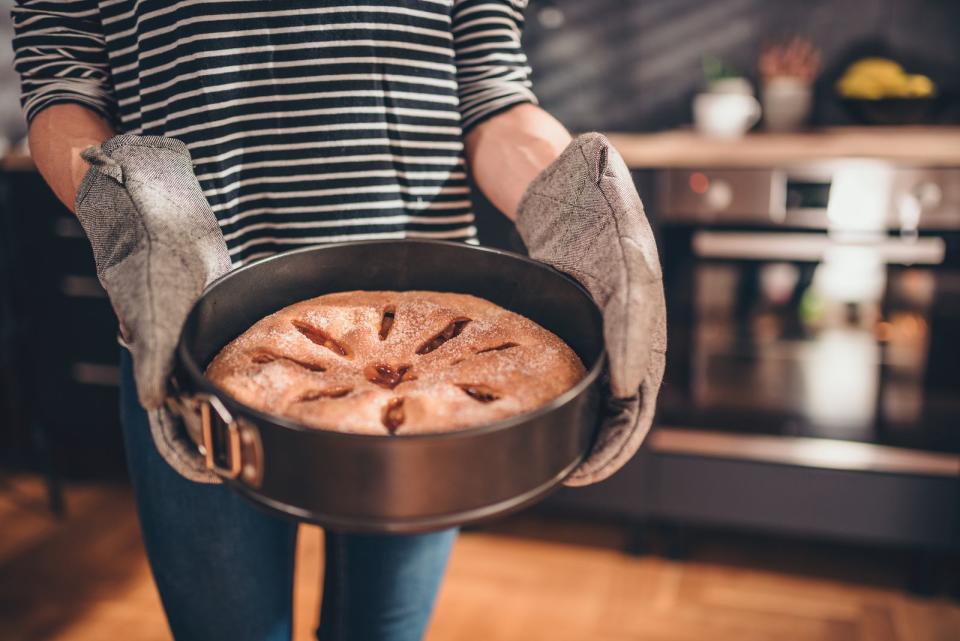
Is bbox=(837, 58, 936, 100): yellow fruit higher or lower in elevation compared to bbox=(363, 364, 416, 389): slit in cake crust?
higher

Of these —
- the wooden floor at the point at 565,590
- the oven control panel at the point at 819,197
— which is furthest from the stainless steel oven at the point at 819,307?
the wooden floor at the point at 565,590

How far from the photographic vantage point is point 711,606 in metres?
1.62

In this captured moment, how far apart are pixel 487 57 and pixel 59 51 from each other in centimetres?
42

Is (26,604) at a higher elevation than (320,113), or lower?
lower

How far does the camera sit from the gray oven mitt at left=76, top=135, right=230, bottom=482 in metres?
0.54

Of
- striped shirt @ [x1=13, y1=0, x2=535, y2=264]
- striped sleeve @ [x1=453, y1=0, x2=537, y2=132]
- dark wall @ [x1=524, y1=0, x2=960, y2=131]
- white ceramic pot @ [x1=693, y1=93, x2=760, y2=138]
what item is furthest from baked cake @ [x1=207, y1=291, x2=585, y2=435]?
dark wall @ [x1=524, y1=0, x2=960, y2=131]

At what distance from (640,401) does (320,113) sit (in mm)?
409

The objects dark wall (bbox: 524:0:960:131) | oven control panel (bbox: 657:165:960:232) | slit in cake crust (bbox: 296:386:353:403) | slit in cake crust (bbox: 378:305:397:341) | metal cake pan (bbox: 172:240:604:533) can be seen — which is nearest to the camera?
metal cake pan (bbox: 172:240:604:533)

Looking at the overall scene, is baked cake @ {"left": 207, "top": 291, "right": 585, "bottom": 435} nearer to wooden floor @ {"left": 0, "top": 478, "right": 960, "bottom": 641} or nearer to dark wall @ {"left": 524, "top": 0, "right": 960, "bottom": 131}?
wooden floor @ {"left": 0, "top": 478, "right": 960, "bottom": 641}

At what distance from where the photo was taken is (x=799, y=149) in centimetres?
156

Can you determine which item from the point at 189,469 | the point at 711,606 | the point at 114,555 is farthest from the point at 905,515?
the point at 114,555

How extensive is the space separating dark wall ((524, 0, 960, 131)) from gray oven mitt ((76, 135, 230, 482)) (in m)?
1.69

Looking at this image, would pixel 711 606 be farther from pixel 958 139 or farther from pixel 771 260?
pixel 958 139

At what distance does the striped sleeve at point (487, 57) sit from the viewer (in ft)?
2.57
